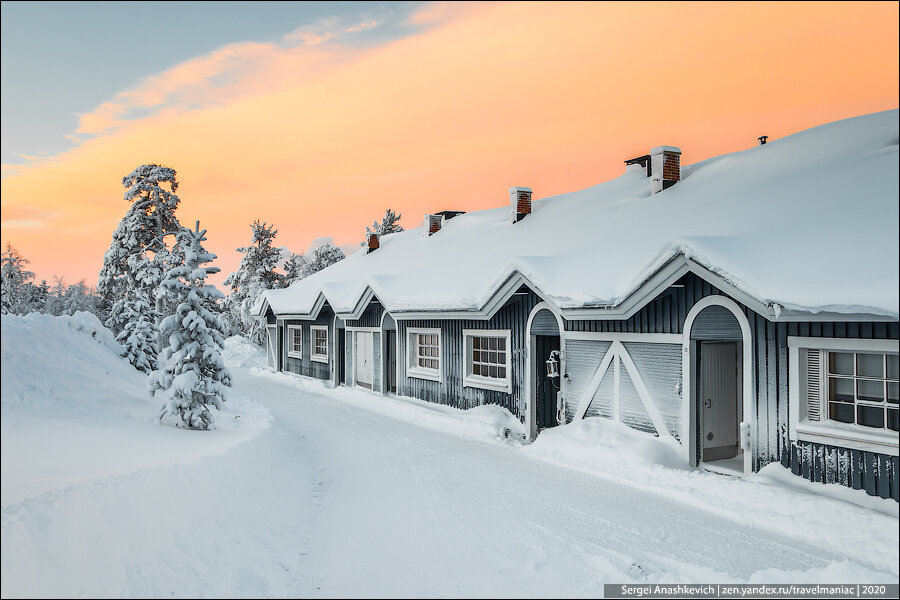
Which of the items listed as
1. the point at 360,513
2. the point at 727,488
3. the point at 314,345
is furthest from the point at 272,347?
the point at 727,488

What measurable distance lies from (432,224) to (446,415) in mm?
12473

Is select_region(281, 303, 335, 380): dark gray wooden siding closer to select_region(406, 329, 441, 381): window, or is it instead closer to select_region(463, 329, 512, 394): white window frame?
select_region(406, 329, 441, 381): window

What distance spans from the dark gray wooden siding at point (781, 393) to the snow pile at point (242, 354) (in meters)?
28.5

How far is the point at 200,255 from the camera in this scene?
11914 millimetres

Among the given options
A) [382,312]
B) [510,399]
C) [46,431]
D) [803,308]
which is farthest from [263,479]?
[382,312]

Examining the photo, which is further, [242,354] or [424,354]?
[242,354]

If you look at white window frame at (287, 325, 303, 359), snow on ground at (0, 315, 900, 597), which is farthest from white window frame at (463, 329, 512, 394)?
white window frame at (287, 325, 303, 359)

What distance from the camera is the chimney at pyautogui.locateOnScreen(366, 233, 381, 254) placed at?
2942 centimetres

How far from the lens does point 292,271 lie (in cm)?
4925

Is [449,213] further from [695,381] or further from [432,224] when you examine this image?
[695,381]

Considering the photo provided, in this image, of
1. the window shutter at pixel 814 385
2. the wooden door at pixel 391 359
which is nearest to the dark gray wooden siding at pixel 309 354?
the wooden door at pixel 391 359

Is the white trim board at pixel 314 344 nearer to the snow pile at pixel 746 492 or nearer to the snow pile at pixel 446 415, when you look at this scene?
the snow pile at pixel 446 415

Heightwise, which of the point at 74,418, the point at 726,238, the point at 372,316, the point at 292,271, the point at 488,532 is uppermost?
the point at 292,271

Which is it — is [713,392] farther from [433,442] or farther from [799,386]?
[433,442]
